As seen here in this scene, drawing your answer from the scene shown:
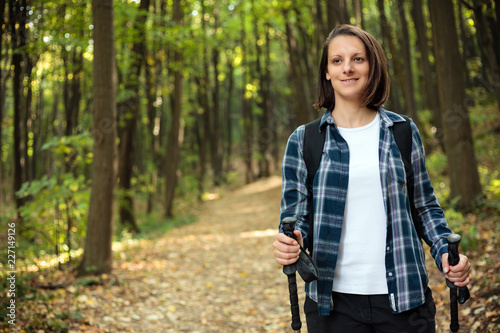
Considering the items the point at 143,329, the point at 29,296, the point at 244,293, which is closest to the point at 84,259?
the point at 29,296

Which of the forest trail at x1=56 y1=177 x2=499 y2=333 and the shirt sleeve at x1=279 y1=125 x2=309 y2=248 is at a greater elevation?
the shirt sleeve at x1=279 y1=125 x2=309 y2=248

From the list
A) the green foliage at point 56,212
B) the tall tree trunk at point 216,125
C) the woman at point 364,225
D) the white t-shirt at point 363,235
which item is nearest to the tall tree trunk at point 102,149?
the green foliage at point 56,212

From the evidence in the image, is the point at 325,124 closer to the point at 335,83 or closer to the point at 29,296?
the point at 335,83

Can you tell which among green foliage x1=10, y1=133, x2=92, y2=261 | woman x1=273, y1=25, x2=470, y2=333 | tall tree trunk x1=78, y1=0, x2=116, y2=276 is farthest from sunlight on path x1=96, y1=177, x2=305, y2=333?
woman x1=273, y1=25, x2=470, y2=333

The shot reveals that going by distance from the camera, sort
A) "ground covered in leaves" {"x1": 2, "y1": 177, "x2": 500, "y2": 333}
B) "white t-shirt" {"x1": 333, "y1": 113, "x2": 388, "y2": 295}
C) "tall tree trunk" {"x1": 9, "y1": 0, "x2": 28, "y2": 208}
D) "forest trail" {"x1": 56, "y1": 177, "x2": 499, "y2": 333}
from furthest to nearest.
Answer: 1. "tall tree trunk" {"x1": 9, "y1": 0, "x2": 28, "y2": 208}
2. "forest trail" {"x1": 56, "y1": 177, "x2": 499, "y2": 333}
3. "ground covered in leaves" {"x1": 2, "y1": 177, "x2": 500, "y2": 333}
4. "white t-shirt" {"x1": 333, "y1": 113, "x2": 388, "y2": 295}

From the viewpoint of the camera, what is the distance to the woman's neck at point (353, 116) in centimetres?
216

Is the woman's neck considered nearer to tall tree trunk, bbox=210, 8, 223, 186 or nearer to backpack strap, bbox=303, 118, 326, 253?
backpack strap, bbox=303, 118, 326, 253

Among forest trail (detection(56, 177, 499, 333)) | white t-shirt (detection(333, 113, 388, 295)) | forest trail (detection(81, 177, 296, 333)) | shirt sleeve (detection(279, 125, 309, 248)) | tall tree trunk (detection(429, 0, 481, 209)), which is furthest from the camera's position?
tall tree trunk (detection(429, 0, 481, 209))

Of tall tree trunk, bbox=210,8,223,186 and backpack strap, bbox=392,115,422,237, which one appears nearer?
backpack strap, bbox=392,115,422,237

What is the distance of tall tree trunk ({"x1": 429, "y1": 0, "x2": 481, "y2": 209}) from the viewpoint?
8.12 metres

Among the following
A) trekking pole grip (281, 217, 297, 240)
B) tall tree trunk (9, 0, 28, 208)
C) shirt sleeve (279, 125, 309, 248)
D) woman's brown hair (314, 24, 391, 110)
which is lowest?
trekking pole grip (281, 217, 297, 240)

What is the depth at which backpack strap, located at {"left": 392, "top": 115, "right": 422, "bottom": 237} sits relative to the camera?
2.06 meters

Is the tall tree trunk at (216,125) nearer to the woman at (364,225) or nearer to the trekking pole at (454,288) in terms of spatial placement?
the woman at (364,225)

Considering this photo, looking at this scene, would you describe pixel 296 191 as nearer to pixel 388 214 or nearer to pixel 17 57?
pixel 388 214
